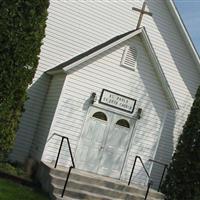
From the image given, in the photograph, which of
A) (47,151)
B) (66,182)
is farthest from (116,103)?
(66,182)

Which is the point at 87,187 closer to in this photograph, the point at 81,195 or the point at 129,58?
the point at 81,195

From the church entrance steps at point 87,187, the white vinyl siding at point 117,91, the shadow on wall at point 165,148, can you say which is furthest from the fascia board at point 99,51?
the shadow on wall at point 165,148

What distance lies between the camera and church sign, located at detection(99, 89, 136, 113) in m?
18.9

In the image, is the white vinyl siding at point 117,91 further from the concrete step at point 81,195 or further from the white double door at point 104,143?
the concrete step at point 81,195

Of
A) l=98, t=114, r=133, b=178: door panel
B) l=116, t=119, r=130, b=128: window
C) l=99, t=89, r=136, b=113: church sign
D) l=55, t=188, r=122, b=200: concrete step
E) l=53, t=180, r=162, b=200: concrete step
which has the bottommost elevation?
l=55, t=188, r=122, b=200: concrete step

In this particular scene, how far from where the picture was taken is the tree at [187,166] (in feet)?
68.1

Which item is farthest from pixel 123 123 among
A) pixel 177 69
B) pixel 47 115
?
pixel 177 69

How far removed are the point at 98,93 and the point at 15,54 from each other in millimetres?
3376

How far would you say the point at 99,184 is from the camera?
691 inches

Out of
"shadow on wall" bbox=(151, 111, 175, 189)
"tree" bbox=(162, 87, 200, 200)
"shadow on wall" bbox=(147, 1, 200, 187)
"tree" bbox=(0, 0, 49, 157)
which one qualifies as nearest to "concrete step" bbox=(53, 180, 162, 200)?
"tree" bbox=(0, 0, 49, 157)

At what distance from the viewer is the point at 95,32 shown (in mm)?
20844

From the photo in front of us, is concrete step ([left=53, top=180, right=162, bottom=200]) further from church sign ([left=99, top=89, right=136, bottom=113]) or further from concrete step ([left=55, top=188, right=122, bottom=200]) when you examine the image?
church sign ([left=99, top=89, right=136, bottom=113])

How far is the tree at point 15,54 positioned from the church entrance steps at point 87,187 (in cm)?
189

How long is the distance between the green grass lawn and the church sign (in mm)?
4190
